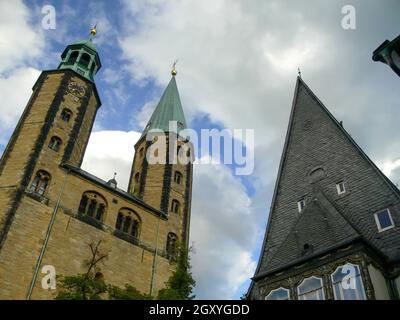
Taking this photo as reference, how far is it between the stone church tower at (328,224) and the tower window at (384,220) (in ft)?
0.11

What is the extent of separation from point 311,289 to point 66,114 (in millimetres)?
25761

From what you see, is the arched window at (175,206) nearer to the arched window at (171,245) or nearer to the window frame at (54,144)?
the arched window at (171,245)

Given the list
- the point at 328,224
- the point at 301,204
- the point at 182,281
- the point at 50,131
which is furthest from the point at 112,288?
the point at 50,131

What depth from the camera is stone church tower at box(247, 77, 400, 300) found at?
1277 cm

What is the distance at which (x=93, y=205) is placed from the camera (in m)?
30.0

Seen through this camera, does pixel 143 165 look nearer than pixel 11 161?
No

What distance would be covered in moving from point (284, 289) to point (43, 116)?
947 inches

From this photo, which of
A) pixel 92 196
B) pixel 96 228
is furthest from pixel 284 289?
pixel 92 196

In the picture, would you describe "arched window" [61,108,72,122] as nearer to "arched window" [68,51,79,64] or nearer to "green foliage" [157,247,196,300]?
"arched window" [68,51,79,64]

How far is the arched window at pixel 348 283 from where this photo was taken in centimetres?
1208

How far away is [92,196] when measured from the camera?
99.7 ft

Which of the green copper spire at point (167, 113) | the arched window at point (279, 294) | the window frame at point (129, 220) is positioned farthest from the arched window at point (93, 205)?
the arched window at point (279, 294)
